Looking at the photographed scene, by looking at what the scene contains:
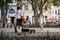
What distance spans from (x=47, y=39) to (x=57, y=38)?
2.27 ft

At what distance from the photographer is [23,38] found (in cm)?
1719

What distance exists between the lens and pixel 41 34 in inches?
704

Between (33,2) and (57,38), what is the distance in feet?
55.0

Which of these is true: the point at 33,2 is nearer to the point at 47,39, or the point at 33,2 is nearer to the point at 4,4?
the point at 4,4

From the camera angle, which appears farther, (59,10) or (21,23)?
(59,10)

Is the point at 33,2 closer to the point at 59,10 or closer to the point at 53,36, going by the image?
the point at 53,36

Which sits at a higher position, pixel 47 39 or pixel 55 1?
pixel 55 1

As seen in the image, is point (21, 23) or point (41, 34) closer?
point (41, 34)

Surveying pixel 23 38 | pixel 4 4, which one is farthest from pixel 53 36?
pixel 4 4

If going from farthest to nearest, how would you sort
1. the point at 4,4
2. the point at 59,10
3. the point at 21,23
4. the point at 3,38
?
the point at 59,10 → the point at 4,4 → the point at 21,23 → the point at 3,38

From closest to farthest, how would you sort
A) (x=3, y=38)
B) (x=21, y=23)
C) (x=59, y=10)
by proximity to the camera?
(x=3, y=38), (x=21, y=23), (x=59, y=10)

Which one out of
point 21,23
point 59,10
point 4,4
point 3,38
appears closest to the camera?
point 3,38

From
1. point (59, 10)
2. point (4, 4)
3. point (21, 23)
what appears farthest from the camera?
point (59, 10)

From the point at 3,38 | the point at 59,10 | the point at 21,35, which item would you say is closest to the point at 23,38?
the point at 21,35
